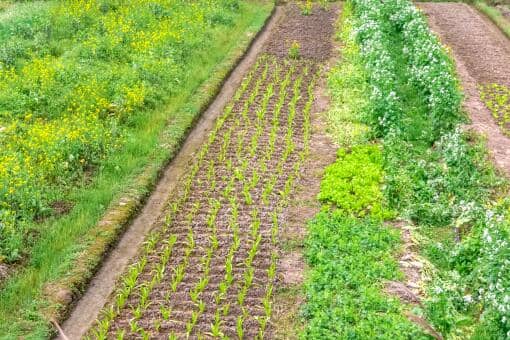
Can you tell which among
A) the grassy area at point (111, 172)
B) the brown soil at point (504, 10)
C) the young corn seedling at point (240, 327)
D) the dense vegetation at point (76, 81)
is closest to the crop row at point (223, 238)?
the young corn seedling at point (240, 327)

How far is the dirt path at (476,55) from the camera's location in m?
13.1

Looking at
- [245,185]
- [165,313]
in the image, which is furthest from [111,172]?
[165,313]

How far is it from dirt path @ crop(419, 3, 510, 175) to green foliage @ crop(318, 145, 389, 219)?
2.61m

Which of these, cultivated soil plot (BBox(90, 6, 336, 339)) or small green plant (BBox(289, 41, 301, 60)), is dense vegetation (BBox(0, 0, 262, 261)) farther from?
small green plant (BBox(289, 41, 301, 60))

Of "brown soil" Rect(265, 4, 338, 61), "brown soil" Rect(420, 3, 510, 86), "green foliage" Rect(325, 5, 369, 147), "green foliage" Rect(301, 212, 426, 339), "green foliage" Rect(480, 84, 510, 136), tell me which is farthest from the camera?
"brown soil" Rect(265, 4, 338, 61)

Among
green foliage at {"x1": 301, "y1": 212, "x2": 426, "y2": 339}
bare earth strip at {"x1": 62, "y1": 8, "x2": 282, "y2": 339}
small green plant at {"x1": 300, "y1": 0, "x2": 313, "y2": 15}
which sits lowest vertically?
bare earth strip at {"x1": 62, "y1": 8, "x2": 282, "y2": 339}

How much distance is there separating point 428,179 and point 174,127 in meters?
5.63

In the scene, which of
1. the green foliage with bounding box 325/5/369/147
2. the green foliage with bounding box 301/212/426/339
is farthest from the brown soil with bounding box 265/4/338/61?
the green foliage with bounding box 301/212/426/339

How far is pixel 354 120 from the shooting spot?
529 inches

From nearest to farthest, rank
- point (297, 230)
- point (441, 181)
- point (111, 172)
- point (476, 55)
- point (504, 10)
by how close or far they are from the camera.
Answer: point (297, 230), point (441, 181), point (111, 172), point (476, 55), point (504, 10)

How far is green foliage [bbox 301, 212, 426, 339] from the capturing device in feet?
23.9

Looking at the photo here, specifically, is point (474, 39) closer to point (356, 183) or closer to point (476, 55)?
point (476, 55)

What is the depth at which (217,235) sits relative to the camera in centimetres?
958

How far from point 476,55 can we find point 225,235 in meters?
13.1
